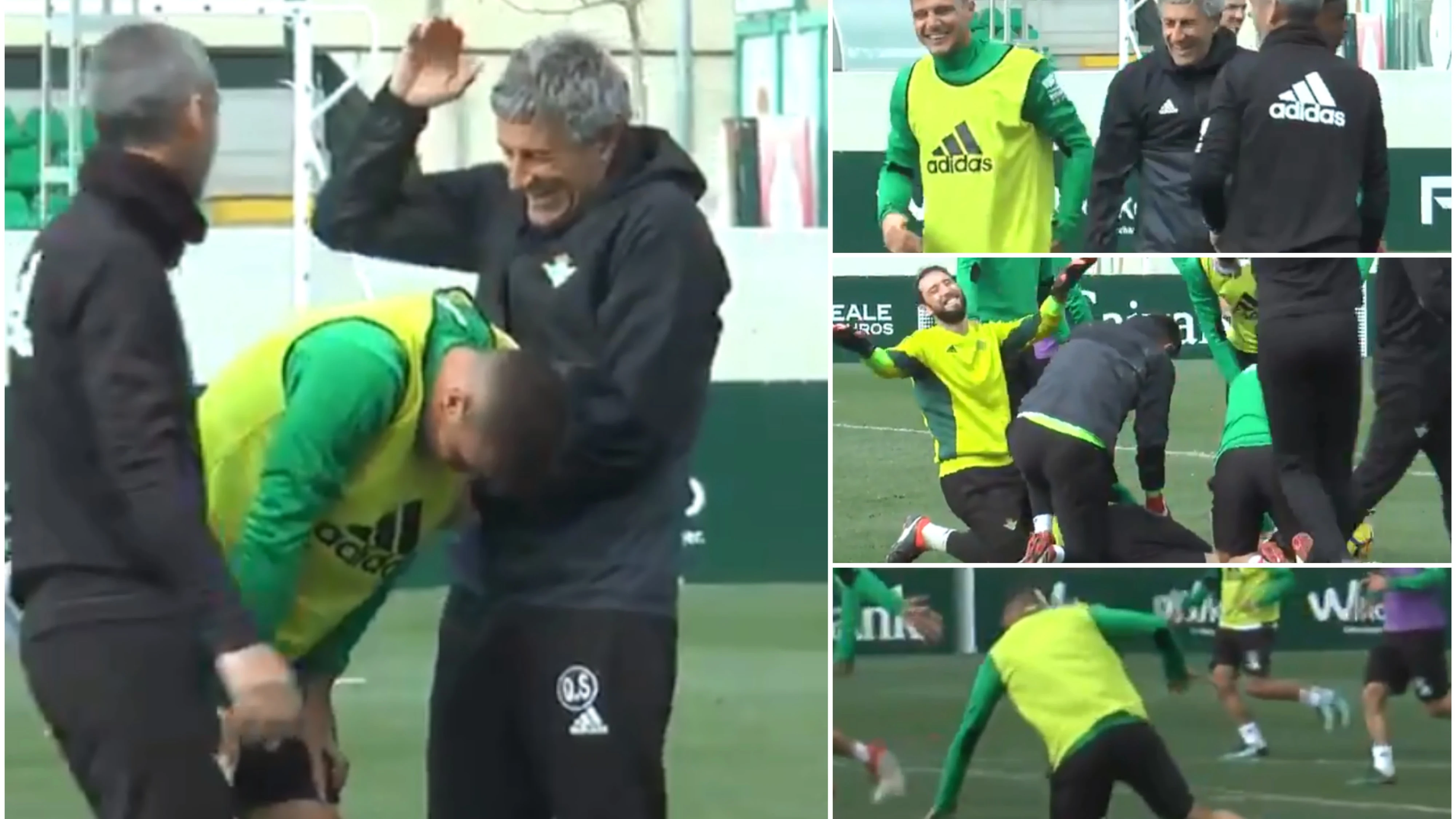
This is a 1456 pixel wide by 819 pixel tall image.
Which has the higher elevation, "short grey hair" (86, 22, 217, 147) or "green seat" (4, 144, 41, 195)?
"green seat" (4, 144, 41, 195)

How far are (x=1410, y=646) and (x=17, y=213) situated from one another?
7183mm

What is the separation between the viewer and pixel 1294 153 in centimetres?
559


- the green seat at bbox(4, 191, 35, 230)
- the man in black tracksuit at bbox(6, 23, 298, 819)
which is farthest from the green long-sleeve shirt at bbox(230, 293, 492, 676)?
the green seat at bbox(4, 191, 35, 230)

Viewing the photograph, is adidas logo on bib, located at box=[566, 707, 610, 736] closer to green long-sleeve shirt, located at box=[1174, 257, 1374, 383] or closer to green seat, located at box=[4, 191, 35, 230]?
Result: green long-sleeve shirt, located at box=[1174, 257, 1374, 383]

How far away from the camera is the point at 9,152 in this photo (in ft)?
37.3

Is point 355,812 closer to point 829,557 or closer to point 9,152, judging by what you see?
point 829,557

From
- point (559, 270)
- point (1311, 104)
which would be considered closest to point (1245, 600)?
point (1311, 104)

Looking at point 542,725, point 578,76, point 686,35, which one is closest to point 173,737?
point 542,725

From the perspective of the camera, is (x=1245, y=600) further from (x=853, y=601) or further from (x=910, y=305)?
(x=910, y=305)

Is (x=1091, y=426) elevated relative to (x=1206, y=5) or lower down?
lower down

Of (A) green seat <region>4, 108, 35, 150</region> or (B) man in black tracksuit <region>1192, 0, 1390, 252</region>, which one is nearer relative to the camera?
(B) man in black tracksuit <region>1192, 0, 1390, 252</region>

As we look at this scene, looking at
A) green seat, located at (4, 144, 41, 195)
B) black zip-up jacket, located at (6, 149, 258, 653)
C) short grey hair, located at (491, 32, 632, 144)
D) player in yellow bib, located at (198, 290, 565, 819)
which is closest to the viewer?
black zip-up jacket, located at (6, 149, 258, 653)

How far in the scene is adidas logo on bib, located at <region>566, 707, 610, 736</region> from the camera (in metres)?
4.06

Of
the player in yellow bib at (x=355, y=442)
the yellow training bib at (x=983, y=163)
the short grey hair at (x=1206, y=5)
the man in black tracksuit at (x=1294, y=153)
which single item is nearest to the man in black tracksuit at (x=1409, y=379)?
the man in black tracksuit at (x=1294, y=153)
